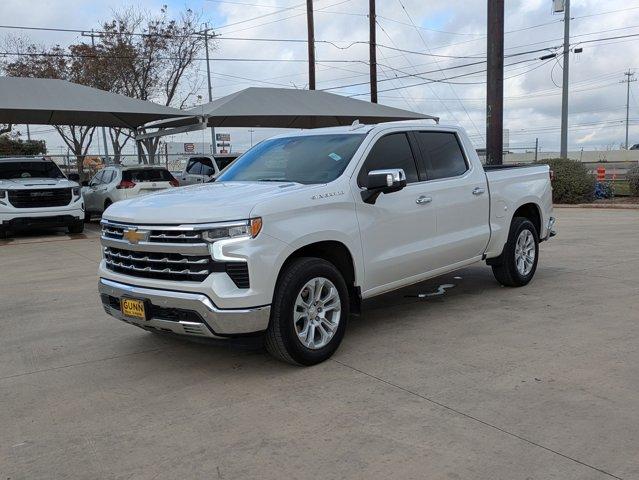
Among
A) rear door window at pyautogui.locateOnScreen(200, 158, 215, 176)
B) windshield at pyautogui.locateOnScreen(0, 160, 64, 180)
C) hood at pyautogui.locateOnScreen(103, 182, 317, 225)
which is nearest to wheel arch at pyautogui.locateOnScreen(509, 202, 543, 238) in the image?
hood at pyautogui.locateOnScreen(103, 182, 317, 225)

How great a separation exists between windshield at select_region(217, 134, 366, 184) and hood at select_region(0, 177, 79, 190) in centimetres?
928

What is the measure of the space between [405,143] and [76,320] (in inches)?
157

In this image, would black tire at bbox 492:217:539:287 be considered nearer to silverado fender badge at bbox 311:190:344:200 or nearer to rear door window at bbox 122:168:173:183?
silverado fender badge at bbox 311:190:344:200

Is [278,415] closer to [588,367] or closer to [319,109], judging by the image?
[588,367]

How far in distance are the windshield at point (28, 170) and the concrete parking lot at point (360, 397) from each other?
29.2 feet

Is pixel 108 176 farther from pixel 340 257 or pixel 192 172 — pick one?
pixel 340 257

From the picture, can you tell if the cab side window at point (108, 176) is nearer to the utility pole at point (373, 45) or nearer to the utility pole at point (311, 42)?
the utility pole at point (311, 42)

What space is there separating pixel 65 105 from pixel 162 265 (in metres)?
15.1

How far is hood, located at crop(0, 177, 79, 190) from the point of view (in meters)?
13.5

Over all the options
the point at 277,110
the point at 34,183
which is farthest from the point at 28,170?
the point at 277,110

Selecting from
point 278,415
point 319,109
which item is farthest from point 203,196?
point 319,109

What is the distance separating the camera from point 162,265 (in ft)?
14.9

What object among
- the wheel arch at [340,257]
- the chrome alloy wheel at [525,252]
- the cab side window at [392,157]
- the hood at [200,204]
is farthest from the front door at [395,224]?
the chrome alloy wheel at [525,252]

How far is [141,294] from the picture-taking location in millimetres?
4566
